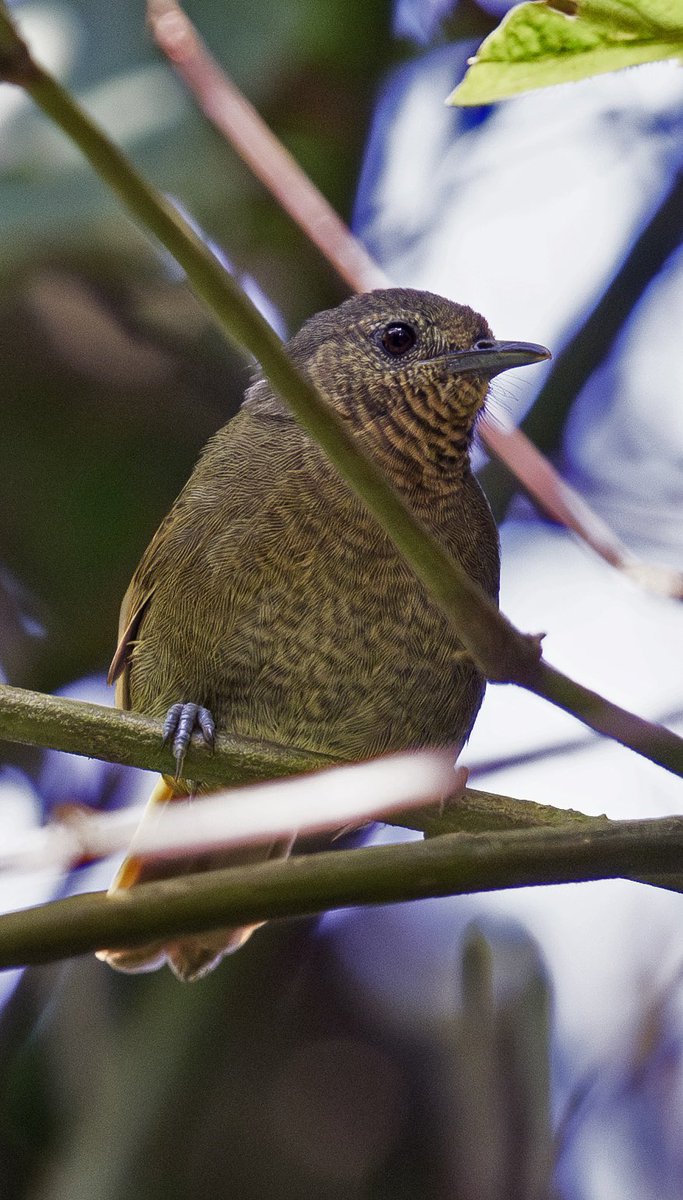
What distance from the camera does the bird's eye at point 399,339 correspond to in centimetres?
388

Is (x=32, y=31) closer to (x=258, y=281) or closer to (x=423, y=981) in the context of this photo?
(x=258, y=281)

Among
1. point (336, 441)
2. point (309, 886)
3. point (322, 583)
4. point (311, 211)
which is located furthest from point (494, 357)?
point (309, 886)

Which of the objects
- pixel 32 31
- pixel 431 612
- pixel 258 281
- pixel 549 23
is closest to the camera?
pixel 549 23

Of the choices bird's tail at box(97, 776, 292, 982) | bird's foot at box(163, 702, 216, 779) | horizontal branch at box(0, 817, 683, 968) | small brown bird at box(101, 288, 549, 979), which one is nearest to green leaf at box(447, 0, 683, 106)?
horizontal branch at box(0, 817, 683, 968)

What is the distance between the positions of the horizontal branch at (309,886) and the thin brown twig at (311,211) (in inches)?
45.6

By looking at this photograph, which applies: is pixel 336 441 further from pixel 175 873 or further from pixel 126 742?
pixel 175 873

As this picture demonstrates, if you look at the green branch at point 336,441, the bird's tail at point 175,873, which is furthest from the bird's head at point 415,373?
the green branch at point 336,441

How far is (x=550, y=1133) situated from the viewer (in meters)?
3.57

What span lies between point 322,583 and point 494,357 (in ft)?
2.44

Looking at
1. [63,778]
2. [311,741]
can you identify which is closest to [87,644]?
[63,778]

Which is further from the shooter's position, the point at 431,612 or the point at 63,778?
the point at 63,778

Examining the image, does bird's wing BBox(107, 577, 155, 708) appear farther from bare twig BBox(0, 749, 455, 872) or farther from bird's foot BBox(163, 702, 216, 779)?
bare twig BBox(0, 749, 455, 872)

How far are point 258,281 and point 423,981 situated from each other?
2.22 meters

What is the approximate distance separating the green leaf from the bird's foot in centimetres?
140
